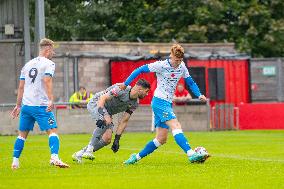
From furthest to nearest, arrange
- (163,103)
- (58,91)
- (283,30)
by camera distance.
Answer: (283,30) → (58,91) → (163,103)

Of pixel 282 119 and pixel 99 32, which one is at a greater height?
pixel 99 32

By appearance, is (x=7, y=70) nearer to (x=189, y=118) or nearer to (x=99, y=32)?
(x=189, y=118)

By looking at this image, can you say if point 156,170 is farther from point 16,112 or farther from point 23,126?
point 16,112

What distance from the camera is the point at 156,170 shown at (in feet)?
54.5

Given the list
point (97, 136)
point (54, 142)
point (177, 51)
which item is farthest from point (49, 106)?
point (177, 51)

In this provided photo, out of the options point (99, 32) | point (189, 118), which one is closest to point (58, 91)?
point (189, 118)

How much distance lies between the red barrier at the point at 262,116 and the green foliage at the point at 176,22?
458 inches

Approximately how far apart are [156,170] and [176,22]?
115 ft

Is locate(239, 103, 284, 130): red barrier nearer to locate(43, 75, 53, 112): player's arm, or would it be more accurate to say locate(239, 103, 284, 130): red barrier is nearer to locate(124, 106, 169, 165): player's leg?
locate(124, 106, 169, 165): player's leg

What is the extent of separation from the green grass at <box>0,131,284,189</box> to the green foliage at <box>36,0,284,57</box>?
25657mm

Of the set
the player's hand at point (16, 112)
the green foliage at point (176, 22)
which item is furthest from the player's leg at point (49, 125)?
the green foliage at point (176, 22)

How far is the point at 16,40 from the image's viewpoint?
126ft

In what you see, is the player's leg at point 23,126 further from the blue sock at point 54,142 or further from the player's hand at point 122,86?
the player's hand at point 122,86

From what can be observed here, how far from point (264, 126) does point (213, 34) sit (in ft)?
47.4
